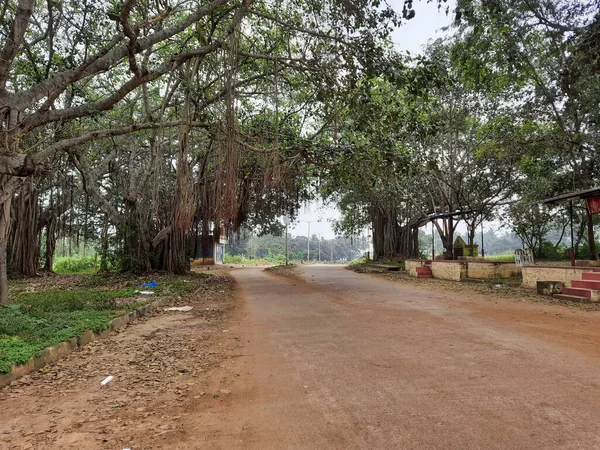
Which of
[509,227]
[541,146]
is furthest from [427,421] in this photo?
[509,227]

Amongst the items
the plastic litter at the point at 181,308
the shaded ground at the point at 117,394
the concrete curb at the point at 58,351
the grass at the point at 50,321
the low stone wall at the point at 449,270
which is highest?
the low stone wall at the point at 449,270

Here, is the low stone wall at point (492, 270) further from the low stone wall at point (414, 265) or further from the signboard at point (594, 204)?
the signboard at point (594, 204)

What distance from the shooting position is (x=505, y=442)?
2490 millimetres

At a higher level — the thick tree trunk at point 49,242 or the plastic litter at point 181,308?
the thick tree trunk at point 49,242

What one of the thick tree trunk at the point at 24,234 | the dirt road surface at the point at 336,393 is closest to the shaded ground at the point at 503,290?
the dirt road surface at the point at 336,393

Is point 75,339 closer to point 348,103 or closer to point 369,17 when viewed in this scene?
point 348,103

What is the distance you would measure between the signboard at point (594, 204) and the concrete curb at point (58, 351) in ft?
37.8

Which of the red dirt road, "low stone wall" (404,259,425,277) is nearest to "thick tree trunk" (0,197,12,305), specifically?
the red dirt road

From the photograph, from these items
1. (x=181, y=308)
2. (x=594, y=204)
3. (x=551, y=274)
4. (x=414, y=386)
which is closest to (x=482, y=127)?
(x=594, y=204)

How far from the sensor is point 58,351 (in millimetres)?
4723

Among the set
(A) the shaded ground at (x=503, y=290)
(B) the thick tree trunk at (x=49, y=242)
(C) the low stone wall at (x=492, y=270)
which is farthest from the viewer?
(B) the thick tree trunk at (x=49, y=242)

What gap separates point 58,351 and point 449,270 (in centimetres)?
1236

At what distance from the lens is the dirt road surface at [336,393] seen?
8.70 feet

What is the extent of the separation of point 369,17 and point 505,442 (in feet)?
25.8
